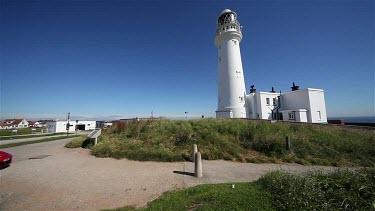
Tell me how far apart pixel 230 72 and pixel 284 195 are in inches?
842

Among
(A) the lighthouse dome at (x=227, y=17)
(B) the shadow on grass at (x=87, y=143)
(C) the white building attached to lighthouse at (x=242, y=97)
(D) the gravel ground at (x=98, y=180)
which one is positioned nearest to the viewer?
(D) the gravel ground at (x=98, y=180)

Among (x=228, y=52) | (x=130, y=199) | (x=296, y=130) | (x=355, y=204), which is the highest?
(x=228, y=52)

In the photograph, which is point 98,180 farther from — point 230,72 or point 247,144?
point 230,72

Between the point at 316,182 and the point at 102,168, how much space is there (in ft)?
27.9

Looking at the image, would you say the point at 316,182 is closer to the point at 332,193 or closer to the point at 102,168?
the point at 332,193

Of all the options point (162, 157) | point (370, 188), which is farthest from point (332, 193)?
point (162, 157)

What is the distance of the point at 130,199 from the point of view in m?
4.67

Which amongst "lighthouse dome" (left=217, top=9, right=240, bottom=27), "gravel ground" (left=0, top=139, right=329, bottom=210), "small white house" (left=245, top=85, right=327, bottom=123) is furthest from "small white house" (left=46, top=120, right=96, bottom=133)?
"small white house" (left=245, top=85, right=327, bottom=123)

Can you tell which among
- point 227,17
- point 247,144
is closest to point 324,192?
point 247,144

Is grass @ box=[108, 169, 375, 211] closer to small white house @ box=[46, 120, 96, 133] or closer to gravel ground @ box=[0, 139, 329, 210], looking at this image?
gravel ground @ box=[0, 139, 329, 210]

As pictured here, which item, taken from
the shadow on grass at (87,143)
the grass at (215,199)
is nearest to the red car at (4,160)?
the shadow on grass at (87,143)

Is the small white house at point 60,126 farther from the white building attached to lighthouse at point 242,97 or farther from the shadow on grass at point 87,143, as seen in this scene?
the white building attached to lighthouse at point 242,97

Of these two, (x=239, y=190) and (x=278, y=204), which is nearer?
(x=278, y=204)

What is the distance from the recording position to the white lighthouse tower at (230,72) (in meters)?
23.1
